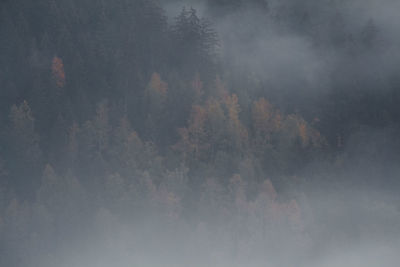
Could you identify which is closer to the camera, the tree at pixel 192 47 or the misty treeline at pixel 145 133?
the misty treeline at pixel 145 133

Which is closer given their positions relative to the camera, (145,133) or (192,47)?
(145,133)

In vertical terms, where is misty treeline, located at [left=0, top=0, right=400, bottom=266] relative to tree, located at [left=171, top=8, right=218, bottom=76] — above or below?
below

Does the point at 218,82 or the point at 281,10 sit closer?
the point at 218,82

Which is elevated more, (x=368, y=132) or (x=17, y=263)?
(x=368, y=132)

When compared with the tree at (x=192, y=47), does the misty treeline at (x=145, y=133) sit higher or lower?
lower

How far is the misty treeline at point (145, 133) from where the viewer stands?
137 ft

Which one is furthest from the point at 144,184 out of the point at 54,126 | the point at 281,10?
the point at 281,10

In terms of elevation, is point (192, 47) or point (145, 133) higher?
point (192, 47)

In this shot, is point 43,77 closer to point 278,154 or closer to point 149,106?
point 149,106

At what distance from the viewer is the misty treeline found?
1644 inches

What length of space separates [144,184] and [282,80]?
850 inches

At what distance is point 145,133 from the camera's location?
4600 centimetres

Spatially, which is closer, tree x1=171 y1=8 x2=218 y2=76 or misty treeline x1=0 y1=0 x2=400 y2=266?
misty treeline x1=0 y1=0 x2=400 y2=266

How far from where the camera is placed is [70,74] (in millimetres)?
47594
